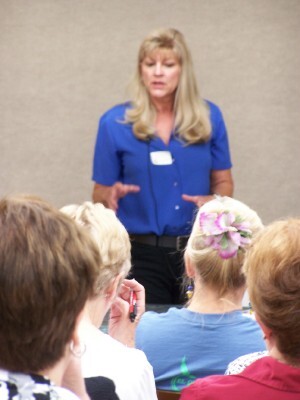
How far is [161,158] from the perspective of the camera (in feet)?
15.6

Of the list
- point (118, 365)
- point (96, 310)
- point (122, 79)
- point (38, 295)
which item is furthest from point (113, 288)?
point (122, 79)

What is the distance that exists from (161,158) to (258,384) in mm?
2820

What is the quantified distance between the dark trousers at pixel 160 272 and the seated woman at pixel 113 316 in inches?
72.9

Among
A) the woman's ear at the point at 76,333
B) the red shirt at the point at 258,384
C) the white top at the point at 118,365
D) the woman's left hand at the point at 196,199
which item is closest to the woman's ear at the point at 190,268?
the white top at the point at 118,365

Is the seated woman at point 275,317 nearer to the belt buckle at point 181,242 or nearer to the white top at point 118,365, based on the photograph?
the white top at point 118,365

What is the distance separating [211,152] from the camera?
16.1 feet

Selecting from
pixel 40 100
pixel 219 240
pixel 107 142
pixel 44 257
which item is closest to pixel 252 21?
pixel 40 100

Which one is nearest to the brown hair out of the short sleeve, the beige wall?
the short sleeve

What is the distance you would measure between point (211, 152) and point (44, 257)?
11.5 feet

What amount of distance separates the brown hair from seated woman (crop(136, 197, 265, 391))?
1.32 meters

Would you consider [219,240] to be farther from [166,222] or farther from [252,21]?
[252,21]

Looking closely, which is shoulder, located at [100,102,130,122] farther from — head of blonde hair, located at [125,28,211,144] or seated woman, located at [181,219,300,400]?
seated woman, located at [181,219,300,400]

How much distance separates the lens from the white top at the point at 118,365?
219cm

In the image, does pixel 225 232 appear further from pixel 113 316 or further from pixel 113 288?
pixel 113 288
